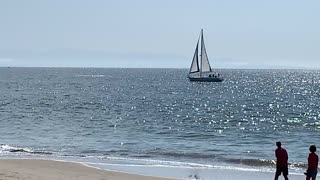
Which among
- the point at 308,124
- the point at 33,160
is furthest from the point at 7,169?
the point at 308,124

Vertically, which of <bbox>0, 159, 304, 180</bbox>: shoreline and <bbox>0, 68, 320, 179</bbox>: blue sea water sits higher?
<bbox>0, 159, 304, 180</bbox>: shoreline

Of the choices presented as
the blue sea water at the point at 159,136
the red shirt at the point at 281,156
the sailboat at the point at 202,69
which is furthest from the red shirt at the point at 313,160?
the sailboat at the point at 202,69

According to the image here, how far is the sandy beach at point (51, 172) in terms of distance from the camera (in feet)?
66.3

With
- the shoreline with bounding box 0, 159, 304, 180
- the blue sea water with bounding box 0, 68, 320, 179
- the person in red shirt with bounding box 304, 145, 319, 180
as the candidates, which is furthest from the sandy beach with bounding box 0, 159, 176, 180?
the person in red shirt with bounding box 304, 145, 319, 180

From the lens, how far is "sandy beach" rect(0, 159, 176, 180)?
20219 mm

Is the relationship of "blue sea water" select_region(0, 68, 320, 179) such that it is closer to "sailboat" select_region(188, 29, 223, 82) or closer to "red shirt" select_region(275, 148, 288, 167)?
"red shirt" select_region(275, 148, 288, 167)

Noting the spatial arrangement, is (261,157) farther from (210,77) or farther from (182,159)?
(210,77)

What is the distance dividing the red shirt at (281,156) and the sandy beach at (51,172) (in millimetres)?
5148

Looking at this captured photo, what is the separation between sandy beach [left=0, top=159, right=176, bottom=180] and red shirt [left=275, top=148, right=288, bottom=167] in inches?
203

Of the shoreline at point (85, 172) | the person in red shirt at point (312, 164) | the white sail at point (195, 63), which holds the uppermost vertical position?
the white sail at point (195, 63)

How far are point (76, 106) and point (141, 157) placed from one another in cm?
3847

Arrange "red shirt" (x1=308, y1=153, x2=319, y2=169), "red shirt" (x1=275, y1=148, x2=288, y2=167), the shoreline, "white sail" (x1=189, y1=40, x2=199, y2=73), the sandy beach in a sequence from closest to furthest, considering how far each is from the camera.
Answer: "red shirt" (x1=308, y1=153, x2=319, y2=169)
"red shirt" (x1=275, y1=148, x2=288, y2=167)
the sandy beach
the shoreline
"white sail" (x1=189, y1=40, x2=199, y2=73)

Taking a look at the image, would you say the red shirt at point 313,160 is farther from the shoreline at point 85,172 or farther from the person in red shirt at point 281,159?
the shoreline at point 85,172

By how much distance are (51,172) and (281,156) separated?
908 centimetres
